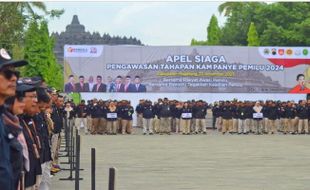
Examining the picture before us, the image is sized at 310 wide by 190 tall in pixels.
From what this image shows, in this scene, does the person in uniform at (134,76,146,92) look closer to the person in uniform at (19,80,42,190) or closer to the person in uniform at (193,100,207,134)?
the person in uniform at (193,100,207,134)

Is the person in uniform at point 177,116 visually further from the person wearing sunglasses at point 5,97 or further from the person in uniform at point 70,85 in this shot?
the person wearing sunglasses at point 5,97

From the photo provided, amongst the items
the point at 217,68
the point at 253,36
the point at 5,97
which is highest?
the point at 253,36

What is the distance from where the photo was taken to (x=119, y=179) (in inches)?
629

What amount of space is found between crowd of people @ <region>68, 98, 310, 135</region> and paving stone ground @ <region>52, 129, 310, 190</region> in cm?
685

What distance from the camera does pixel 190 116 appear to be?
37.1m

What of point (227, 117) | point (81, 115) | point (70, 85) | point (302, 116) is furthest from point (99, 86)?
point (302, 116)

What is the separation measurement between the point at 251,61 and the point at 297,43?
2473 centimetres

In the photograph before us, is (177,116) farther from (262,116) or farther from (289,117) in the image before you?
(289,117)

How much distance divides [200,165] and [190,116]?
17669 millimetres

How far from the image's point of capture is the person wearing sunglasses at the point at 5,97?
5.06 meters

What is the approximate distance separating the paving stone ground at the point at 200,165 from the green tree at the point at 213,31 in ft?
217

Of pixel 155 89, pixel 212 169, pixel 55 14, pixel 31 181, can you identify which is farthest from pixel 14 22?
pixel 155 89

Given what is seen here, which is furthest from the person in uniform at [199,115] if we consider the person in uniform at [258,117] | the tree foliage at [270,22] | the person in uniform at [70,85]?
the tree foliage at [270,22]

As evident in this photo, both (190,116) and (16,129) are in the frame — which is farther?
(190,116)
